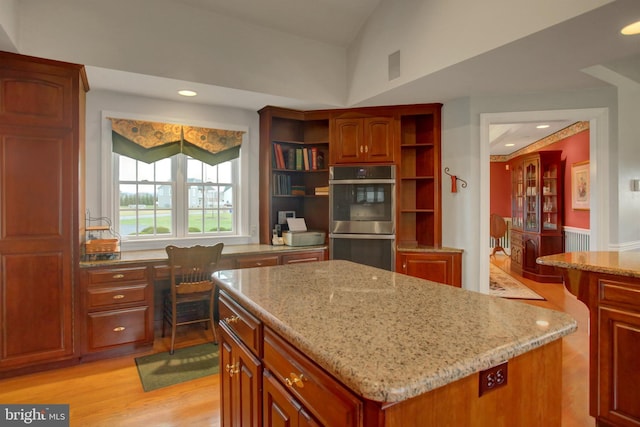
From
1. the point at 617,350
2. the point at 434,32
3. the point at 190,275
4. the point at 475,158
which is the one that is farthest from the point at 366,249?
the point at 617,350

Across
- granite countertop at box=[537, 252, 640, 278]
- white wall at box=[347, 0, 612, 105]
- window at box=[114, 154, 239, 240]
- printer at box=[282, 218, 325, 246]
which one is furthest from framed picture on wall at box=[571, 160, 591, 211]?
window at box=[114, 154, 239, 240]

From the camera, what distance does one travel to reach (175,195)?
3.80 metres

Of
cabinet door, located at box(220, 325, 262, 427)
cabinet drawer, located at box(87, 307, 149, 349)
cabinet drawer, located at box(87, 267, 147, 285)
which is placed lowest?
cabinet drawer, located at box(87, 307, 149, 349)

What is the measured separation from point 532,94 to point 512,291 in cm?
285

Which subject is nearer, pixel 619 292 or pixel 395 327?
pixel 395 327

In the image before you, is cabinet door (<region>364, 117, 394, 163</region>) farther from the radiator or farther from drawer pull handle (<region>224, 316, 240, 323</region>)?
the radiator

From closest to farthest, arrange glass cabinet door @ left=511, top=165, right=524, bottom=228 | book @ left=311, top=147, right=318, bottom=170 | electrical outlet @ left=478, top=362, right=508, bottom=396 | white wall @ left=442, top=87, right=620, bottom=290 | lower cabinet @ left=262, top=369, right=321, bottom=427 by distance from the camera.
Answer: electrical outlet @ left=478, top=362, right=508, bottom=396, lower cabinet @ left=262, top=369, right=321, bottom=427, white wall @ left=442, top=87, right=620, bottom=290, book @ left=311, top=147, right=318, bottom=170, glass cabinet door @ left=511, top=165, right=524, bottom=228

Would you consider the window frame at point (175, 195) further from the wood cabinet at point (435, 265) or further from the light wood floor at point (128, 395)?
the wood cabinet at point (435, 265)

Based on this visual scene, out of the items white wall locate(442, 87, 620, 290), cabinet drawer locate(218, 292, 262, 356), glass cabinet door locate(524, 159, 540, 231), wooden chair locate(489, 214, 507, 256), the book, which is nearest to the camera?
cabinet drawer locate(218, 292, 262, 356)

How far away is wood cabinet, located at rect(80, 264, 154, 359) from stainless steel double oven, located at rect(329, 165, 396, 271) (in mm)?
1920

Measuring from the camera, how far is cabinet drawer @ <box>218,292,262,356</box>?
1300mm

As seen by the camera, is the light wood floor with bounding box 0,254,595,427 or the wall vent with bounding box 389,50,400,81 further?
the wall vent with bounding box 389,50,400,81

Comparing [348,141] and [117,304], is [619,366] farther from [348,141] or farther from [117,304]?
[117,304]

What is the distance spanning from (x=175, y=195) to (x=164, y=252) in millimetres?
709
